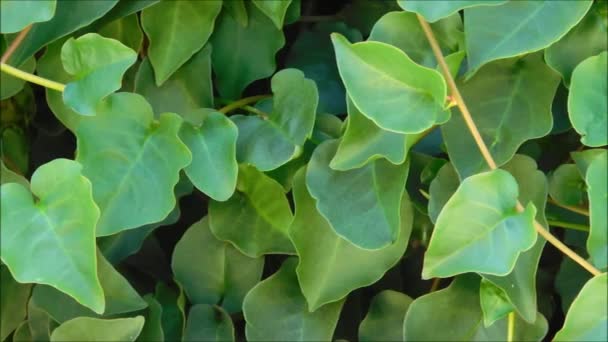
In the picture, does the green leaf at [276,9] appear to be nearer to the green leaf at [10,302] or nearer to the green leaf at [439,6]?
the green leaf at [439,6]

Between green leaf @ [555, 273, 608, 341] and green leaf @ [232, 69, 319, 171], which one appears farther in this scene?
green leaf @ [232, 69, 319, 171]

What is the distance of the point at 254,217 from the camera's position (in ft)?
2.73

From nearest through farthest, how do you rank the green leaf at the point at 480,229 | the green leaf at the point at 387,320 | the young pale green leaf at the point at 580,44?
the green leaf at the point at 480,229 → the young pale green leaf at the point at 580,44 → the green leaf at the point at 387,320

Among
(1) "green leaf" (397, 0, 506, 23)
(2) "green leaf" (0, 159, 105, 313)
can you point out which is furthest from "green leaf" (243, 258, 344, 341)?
(1) "green leaf" (397, 0, 506, 23)

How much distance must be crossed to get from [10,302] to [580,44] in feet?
2.07

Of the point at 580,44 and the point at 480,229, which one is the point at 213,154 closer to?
the point at 480,229

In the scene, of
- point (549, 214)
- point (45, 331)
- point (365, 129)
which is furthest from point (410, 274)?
point (45, 331)

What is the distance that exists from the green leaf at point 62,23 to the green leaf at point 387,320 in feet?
1.30

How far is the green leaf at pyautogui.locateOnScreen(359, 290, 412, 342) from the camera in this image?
85 centimetres

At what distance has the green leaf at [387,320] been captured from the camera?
85 cm

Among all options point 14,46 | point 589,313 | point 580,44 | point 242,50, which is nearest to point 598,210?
point 589,313

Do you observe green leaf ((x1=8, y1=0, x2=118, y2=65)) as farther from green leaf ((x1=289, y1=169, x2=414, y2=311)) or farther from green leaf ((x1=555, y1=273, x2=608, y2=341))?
green leaf ((x1=555, y1=273, x2=608, y2=341))

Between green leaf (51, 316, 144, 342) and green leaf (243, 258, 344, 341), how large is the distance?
0.12 m

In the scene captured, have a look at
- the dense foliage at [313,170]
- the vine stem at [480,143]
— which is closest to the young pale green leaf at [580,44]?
the dense foliage at [313,170]
